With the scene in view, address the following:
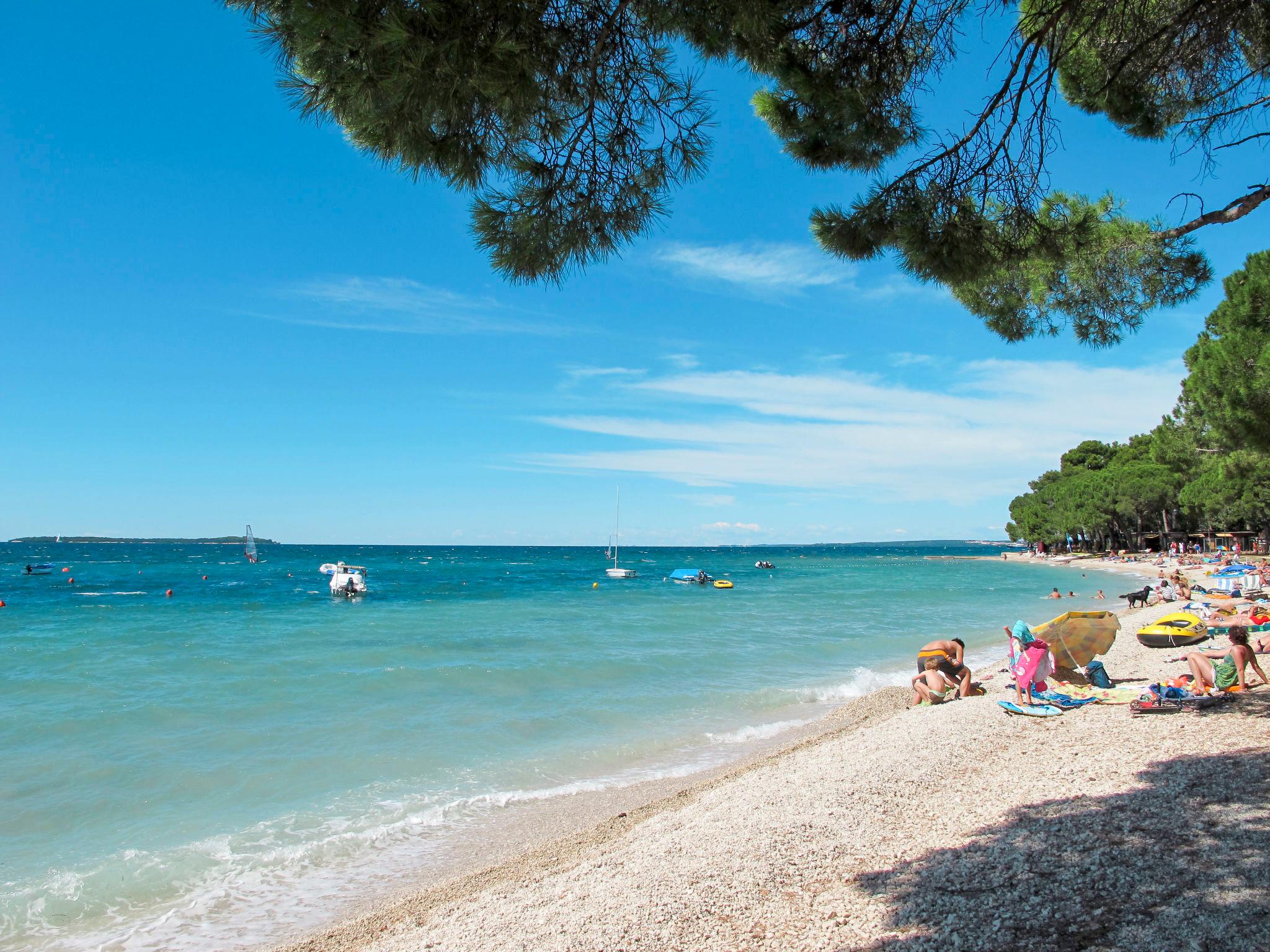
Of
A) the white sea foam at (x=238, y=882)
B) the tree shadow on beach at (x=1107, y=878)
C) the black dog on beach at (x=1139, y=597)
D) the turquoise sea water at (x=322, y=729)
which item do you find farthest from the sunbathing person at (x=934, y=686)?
the black dog on beach at (x=1139, y=597)

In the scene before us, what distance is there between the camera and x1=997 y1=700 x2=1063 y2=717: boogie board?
7.87 metres

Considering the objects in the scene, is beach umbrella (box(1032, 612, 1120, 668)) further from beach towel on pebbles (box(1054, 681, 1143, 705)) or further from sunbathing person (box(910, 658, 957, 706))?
sunbathing person (box(910, 658, 957, 706))

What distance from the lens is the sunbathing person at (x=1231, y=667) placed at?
7.55 metres

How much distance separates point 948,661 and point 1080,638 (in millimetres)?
1812

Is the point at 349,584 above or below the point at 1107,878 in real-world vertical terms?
→ below

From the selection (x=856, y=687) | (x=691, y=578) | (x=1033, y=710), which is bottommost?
(x=691, y=578)

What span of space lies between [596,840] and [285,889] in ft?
8.37

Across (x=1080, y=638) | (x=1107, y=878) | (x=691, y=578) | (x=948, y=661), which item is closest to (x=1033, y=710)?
(x=1080, y=638)

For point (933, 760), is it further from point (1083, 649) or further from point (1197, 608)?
point (1197, 608)

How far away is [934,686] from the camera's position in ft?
33.8

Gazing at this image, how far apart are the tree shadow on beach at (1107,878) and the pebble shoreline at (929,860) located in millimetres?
14

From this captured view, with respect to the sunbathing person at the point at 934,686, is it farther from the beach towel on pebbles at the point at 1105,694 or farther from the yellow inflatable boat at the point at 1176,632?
the yellow inflatable boat at the point at 1176,632

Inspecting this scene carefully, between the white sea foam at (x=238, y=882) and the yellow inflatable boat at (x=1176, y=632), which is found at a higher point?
the yellow inflatable boat at (x=1176, y=632)

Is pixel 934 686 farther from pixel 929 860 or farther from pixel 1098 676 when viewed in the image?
pixel 929 860
